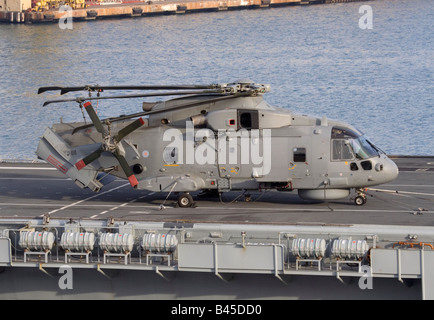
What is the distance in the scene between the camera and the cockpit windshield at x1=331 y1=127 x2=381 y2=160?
32.5m

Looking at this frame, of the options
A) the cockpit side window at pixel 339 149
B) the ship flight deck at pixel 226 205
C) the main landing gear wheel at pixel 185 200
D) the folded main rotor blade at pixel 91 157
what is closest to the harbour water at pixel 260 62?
the ship flight deck at pixel 226 205

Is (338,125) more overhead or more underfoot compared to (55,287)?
more overhead

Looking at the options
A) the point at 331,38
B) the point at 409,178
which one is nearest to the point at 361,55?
the point at 331,38

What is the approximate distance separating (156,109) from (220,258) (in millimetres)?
10767

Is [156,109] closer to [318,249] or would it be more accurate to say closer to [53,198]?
[53,198]

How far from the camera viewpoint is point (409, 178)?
38.3 meters

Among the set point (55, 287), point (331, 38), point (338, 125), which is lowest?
point (55, 287)

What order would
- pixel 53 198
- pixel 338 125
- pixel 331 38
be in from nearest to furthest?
A: pixel 338 125
pixel 53 198
pixel 331 38

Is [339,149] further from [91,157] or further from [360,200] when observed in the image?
[91,157]

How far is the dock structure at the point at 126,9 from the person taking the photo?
5221 inches

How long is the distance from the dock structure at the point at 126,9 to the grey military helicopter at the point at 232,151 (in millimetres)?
102810

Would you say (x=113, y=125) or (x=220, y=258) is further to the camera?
(x=113, y=125)

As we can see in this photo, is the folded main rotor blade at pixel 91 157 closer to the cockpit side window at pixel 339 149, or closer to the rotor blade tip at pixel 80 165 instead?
the rotor blade tip at pixel 80 165

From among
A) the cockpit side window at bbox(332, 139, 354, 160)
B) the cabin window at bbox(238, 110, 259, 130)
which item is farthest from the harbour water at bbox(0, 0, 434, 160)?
the cabin window at bbox(238, 110, 259, 130)
